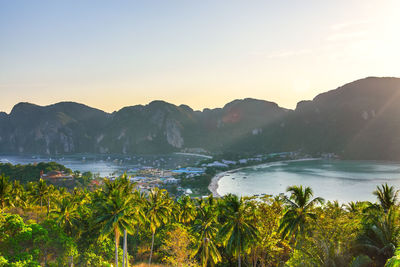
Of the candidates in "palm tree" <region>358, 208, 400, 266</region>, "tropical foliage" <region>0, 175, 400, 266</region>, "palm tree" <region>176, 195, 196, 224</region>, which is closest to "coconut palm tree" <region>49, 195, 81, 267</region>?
"tropical foliage" <region>0, 175, 400, 266</region>

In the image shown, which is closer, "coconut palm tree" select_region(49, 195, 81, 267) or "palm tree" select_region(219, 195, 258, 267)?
"palm tree" select_region(219, 195, 258, 267)

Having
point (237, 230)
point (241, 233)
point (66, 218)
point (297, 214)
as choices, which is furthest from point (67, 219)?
point (297, 214)

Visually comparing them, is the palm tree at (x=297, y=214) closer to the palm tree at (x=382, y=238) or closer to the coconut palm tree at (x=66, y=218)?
the palm tree at (x=382, y=238)

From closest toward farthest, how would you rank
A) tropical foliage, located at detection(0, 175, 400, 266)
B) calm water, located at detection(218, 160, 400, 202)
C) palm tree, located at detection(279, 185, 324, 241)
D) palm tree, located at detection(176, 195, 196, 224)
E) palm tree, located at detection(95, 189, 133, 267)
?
1. tropical foliage, located at detection(0, 175, 400, 266)
2. palm tree, located at detection(95, 189, 133, 267)
3. palm tree, located at detection(279, 185, 324, 241)
4. palm tree, located at detection(176, 195, 196, 224)
5. calm water, located at detection(218, 160, 400, 202)

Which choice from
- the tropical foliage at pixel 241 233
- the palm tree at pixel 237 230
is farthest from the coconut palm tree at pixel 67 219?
the palm tree at pixel 237 230

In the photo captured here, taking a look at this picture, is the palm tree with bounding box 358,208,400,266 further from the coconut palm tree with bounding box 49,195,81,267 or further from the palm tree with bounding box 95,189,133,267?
the coconut palm tree with bounding box 49,195,81,267

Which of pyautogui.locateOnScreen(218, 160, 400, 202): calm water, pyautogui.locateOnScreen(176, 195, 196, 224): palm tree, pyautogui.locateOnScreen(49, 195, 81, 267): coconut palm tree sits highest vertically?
pyautogui.locateOnScreen(49, 195, 81, 267): coconut palm tree

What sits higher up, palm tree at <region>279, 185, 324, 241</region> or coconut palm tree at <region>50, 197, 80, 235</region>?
palm tree at <region>279, 185, 324, 241</region>

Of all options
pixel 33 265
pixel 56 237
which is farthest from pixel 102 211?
pixel 56 237
